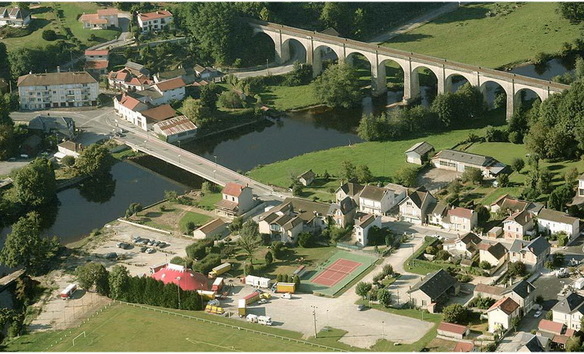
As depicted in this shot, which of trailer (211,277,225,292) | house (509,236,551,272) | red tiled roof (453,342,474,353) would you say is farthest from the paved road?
red tiled roof (453,342,474,353)

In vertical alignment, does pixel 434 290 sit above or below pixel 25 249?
below

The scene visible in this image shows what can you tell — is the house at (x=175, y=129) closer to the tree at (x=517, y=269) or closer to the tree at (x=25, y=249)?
the tree at (x=25, y=249)

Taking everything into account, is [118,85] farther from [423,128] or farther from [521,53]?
[521,53]

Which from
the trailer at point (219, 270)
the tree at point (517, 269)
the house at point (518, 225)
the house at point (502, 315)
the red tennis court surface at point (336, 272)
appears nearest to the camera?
the house at point (502, 315)

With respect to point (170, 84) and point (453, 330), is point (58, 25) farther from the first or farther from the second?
point (453, 330)

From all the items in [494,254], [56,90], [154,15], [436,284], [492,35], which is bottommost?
[494,254]

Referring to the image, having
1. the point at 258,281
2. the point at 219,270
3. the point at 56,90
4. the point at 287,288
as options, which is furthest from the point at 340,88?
the point at 287,288

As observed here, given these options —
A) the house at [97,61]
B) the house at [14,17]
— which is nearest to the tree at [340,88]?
the house at [97,61]
